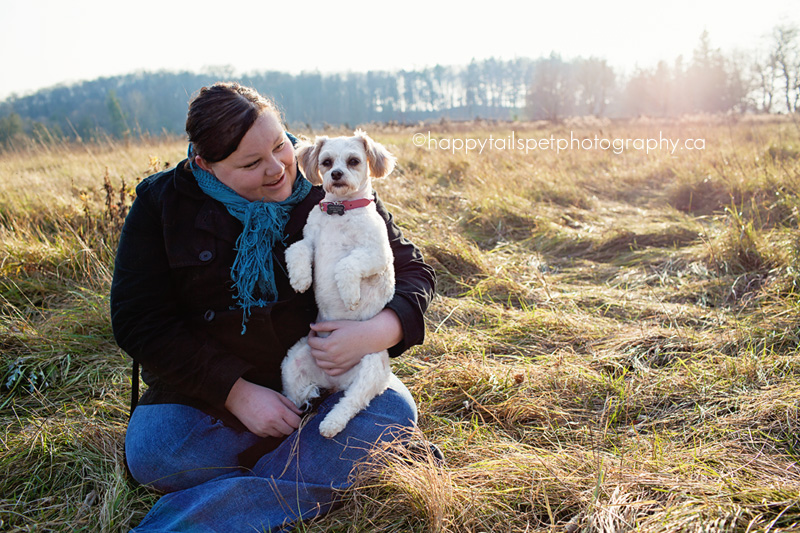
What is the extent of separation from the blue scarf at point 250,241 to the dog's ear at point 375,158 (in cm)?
57

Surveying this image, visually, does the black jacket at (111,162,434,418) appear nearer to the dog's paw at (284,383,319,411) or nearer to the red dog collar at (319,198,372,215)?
the dog's paw at (284,383,319,411)

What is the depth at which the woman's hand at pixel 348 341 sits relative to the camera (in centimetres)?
189

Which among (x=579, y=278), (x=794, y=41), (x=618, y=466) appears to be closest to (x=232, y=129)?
(x=618, y=466)

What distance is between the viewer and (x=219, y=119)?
182 cm

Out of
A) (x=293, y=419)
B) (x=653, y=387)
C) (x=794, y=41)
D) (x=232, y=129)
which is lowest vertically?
(x=653, y=387)

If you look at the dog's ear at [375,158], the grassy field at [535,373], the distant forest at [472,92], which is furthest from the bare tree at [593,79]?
the dog's ear at [375,158]

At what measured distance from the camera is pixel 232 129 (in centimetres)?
184

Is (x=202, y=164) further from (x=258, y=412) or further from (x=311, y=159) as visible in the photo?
(x=258, y=412)

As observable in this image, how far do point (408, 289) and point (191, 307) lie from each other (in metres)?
0.94

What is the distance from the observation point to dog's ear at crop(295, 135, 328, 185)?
7.33ft

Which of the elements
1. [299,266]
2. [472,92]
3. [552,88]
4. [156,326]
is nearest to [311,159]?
[299,266]

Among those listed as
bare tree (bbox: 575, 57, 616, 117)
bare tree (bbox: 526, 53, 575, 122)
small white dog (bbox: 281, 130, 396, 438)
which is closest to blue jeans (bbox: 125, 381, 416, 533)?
small white dog (bbox: 281, 130, 396, 438)

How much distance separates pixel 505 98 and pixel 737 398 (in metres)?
88.2

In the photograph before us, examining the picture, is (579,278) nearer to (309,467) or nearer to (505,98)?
(309,467)
